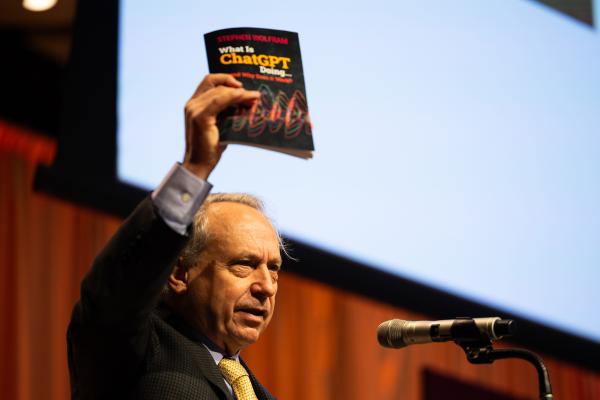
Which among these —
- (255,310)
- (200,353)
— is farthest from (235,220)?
(200,353)

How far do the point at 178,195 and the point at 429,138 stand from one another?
6.24ft

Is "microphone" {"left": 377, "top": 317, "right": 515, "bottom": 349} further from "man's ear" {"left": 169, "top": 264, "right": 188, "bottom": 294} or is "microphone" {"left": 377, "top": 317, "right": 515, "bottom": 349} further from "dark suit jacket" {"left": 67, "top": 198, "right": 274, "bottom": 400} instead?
"man's ear" {"left": 169, "top": 264, "right": 188, "bottom": 294}

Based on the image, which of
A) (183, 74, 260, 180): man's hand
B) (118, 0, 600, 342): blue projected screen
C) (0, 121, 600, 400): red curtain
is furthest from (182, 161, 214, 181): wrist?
(0, 121, 600, 400): red curtain

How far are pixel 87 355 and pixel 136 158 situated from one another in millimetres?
1238

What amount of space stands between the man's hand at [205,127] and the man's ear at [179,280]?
0.51 metres

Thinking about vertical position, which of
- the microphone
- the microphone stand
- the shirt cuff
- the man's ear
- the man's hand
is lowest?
the microphone stand

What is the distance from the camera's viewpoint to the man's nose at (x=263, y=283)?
2.25 meters

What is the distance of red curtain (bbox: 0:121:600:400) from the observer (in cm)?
471

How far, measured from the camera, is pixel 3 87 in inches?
206

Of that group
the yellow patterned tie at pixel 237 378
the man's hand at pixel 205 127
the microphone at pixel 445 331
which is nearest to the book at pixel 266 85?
the man's hand at pixel 205 127

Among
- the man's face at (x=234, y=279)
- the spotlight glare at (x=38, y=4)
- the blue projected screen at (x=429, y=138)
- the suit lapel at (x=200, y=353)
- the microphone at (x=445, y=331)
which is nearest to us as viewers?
the microphone at (x=445, y=331)

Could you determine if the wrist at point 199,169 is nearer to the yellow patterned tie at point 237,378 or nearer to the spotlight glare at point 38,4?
the yellow patterned tie at point 237,378

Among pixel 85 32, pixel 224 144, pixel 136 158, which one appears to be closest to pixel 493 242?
pixel 136 158

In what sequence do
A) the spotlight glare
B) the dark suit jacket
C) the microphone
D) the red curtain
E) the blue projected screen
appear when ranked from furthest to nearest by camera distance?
1. the spotlight glare
2. the red curtain
3. the blue projected screen
4. the microphone
5. the dark suit jacket
